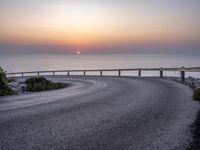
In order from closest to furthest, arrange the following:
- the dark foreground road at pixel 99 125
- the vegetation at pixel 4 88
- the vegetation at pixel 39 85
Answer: the dark foreground road at pixel 99 125, the vegetation at pixel 4 88, the vegetation at pixel 39 85

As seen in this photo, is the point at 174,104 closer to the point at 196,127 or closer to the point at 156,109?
the point at 156,109

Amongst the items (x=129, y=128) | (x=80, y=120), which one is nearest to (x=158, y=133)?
(x=129, y=128)

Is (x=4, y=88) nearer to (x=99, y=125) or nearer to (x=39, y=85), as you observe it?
(x=39, y=85)

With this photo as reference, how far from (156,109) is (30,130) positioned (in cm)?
599

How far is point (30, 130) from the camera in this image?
380 inches

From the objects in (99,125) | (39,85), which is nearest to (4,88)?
(39,85)

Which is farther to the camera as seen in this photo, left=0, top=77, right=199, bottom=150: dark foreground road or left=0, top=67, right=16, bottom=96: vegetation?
left=0, top=67, right=16, bottom=96: vegetation

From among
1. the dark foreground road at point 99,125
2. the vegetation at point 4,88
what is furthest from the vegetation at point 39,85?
the dark foreground road at point 99,125

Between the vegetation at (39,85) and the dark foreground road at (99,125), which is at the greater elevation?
the vegetation at (39,85)

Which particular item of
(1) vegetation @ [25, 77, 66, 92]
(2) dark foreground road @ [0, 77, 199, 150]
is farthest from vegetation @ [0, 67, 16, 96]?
(2) dark foreground road @ [0, 77, 199, 150]

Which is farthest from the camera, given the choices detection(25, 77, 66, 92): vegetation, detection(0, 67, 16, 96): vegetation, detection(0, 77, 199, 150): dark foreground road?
detection(25, 77, 66, 92): vegetation

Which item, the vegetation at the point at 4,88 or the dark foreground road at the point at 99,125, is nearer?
the dark foreground road at the point at 99,125

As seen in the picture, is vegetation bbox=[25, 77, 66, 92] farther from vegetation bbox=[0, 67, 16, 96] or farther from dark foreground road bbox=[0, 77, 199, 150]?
dark foreground road bbox=[0, 77, 199, 150]

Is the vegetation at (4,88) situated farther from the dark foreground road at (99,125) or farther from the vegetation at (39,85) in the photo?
the dark foreground road at (99,125)
